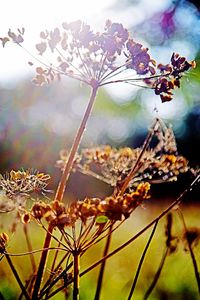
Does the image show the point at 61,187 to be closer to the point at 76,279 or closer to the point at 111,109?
the point at 76,279

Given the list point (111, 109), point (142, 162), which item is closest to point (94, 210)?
point (142, 162)

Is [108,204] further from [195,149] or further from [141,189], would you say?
[195,149]

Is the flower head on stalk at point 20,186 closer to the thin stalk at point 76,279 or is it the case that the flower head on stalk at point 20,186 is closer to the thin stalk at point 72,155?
the thin stalk at point 72,155

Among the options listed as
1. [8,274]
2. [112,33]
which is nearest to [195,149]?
[8,274]

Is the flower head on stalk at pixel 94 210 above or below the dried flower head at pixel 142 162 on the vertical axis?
below

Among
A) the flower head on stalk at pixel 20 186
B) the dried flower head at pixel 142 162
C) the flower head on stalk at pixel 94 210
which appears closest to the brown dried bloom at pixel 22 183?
the flower head on stalk at pixel 20 186

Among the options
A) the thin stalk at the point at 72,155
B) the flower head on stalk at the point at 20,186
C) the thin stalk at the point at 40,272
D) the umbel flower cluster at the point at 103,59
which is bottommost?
the thin stalk at the point at 40,272

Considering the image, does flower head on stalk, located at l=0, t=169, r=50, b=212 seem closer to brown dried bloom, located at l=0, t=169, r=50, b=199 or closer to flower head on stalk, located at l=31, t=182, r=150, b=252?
brown dried bloom, located at l=0, t=169, r=50, b=199

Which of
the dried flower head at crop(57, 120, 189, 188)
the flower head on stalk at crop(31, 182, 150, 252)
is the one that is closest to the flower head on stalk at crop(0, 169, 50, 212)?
the flower head on stalk at crop(31, 182, 150, 252)
